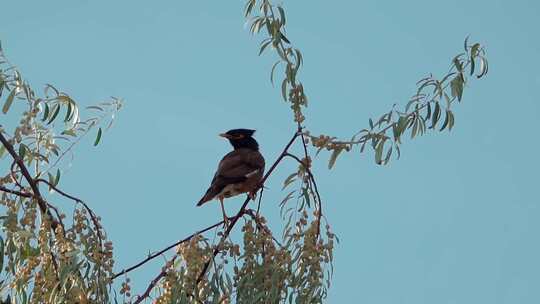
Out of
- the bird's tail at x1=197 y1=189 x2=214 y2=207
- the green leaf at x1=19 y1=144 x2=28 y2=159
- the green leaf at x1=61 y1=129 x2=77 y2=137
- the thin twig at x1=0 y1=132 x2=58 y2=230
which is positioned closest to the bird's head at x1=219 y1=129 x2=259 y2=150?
the bird's tail at x1=197 y1=189 x2=214 y2=207

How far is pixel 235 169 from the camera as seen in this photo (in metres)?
9.02

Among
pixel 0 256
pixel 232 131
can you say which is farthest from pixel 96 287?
pixel 232 131

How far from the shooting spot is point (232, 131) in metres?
10.7

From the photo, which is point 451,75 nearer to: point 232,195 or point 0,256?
point 0,256

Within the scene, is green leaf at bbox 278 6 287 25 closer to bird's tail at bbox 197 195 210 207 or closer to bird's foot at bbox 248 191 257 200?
bird's foot at bbox 248 191 257 200

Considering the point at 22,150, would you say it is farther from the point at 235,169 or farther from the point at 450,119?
the point at 235,169

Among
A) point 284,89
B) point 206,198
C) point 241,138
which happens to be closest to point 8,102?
point 284,89

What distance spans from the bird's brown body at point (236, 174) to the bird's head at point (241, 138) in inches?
19.1

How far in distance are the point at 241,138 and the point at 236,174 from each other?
67.9 inches

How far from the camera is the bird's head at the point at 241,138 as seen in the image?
10.6 metres

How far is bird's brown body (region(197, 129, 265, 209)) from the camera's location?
8633mm

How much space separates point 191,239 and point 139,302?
0.41 metres

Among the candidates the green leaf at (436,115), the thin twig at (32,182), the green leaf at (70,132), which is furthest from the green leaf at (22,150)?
the green leaf at (436,115)

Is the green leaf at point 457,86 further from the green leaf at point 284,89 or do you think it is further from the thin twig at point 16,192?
the thin twig at point 16,192
